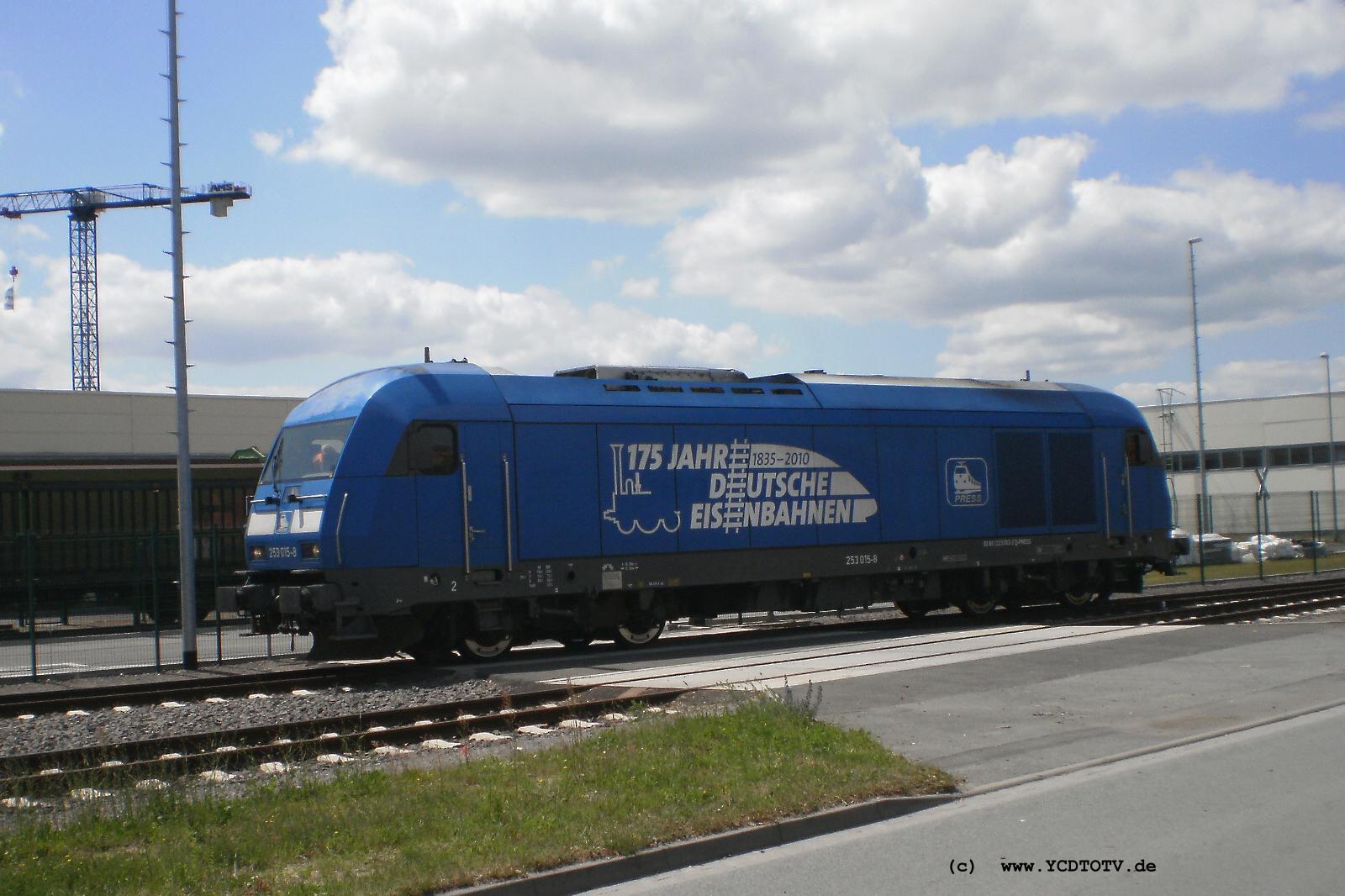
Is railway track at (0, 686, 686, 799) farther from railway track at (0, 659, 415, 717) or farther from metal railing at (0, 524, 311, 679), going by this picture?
metal railing at (0, 524, 311, 679)

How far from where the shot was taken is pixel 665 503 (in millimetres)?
18781

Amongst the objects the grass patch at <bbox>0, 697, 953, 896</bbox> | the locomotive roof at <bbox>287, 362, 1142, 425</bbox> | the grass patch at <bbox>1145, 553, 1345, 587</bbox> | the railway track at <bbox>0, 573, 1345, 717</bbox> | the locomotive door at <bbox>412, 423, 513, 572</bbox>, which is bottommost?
the grass patch at <bbox>1145, 553, 1345, 587</bbox>

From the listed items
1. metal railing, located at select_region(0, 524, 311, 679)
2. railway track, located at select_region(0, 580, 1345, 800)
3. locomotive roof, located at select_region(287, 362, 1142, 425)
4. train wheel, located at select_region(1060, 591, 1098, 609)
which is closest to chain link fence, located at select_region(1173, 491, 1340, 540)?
train wheel, located at select_region(1060, 591, 1098, 609)

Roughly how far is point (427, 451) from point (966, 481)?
32.2ft

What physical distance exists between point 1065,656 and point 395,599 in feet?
26.3

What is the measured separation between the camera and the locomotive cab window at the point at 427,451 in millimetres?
16328

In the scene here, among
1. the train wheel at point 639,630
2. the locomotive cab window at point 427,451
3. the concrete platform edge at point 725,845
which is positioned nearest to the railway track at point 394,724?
the train wheel at point 639,630

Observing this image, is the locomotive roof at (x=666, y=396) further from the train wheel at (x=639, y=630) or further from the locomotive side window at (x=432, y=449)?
the train wheel at (x=639, y=630)

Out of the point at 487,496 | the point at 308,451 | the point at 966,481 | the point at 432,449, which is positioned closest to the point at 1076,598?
the point at 966,481

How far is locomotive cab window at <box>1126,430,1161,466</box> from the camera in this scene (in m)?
24.8

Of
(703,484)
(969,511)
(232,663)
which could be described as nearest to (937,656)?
(703,484)

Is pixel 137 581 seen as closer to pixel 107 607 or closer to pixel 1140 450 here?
pixel 107 607

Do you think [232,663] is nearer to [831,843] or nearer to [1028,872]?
[831,843]

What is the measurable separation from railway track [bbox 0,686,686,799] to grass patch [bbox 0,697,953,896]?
1.41m
